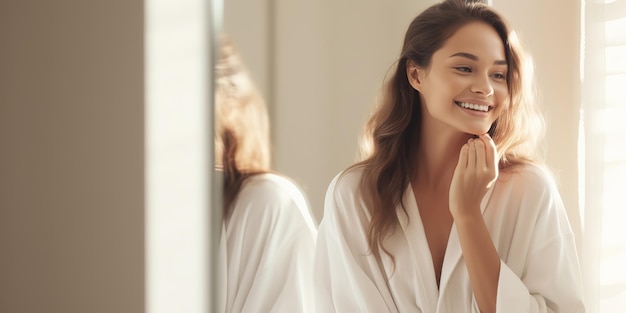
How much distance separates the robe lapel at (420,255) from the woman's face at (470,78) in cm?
14

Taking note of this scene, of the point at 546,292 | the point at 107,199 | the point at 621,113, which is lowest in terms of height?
the point at 546,292

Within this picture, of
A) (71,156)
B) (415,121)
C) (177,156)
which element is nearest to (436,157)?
(415,121)

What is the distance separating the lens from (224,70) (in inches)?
44.0

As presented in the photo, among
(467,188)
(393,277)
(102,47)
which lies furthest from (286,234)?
(102,47)

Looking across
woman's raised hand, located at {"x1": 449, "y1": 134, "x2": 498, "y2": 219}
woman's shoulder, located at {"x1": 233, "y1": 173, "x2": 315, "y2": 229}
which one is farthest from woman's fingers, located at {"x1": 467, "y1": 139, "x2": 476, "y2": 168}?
woman's shoulder, located at {"x1": 233, "y1": 173, "x2": 315, "y2": 229}

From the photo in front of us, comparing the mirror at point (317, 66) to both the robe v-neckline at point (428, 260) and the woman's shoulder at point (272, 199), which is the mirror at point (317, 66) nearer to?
the woman's shoulder at point (272, 199)

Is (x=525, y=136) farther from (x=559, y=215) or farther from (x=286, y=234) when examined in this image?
(x=286, y=234)

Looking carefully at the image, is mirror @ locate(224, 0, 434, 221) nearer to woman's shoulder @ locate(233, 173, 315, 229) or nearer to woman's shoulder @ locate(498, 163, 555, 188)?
woman's shoulder @ locate(233, 173, 315, 229)

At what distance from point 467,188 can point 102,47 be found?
0.54 metres

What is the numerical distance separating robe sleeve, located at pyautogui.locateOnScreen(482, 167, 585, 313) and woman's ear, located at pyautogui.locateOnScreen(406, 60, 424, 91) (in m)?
0.21

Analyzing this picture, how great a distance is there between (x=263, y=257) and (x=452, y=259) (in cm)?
27

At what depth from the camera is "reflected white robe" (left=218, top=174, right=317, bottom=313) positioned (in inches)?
44.4

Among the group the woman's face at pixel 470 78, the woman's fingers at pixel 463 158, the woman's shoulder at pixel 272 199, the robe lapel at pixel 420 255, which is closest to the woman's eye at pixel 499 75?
the woman's face at pixel 470 78

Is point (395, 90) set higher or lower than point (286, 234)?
higher
